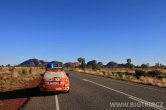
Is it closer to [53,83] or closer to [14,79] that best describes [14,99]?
[53,83]

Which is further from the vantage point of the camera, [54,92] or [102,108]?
[54,92]

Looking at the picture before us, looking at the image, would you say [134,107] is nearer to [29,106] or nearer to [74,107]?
[74,107]

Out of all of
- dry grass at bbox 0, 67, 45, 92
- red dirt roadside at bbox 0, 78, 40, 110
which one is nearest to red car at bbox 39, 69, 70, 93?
red dirt roadside at bbox 0, 78, 40, 110

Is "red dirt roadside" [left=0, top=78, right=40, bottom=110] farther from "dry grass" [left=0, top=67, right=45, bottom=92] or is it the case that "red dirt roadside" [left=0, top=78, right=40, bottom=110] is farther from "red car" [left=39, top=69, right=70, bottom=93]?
"dry grass" [left=0, top=67, right=45, bottom=92]

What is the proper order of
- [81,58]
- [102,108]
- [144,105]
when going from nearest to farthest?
[102,108] → [144,105] → [81,58]

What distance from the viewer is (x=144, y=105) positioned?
12047mm

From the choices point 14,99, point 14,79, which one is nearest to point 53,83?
point 14,99

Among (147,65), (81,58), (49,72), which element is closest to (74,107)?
(49,72)

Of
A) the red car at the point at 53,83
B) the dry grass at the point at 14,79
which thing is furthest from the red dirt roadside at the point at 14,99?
the dry grass at the point at 14,79

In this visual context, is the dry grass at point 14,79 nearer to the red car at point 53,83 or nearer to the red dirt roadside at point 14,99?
the red dirt roadside at point 14,99

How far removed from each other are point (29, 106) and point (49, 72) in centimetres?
549

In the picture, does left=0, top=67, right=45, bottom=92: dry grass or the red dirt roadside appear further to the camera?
left=0, top=67, right=45, bottom=92: dry grass

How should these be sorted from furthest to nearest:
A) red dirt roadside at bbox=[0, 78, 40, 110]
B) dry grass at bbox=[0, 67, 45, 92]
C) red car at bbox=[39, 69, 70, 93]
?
dry grass at bbox=[0, 67, 45, 92]
red car at bbox=[39, 69, 70, 93]
red dirt roadside at bbox=[0, 78, 40, 110]

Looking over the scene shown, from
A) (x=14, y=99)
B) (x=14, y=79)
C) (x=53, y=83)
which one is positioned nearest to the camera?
(x=14, y=99)
